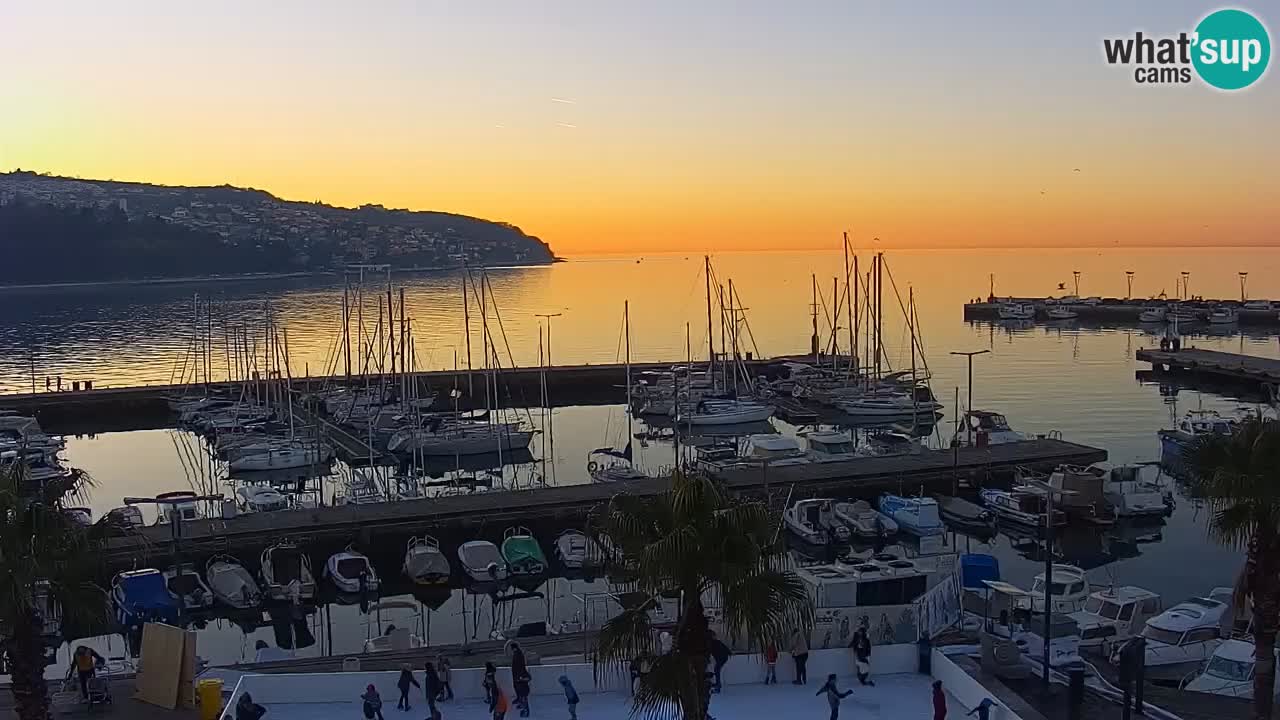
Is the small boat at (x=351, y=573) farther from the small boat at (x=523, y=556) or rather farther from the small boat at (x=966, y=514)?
the small boat at (x=966, y=514)

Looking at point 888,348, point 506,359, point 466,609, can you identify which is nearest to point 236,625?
point 466,609

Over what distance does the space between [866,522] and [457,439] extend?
2247cm

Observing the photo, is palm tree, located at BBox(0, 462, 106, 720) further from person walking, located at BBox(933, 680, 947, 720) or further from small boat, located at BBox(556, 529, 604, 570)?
small boat, located at BBox(556, 529, 604, 570)

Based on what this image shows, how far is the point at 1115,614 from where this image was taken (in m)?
23.6

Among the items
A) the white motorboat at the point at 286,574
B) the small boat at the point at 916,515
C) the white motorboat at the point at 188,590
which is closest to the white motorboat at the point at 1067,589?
the small boat at the point at 916,515

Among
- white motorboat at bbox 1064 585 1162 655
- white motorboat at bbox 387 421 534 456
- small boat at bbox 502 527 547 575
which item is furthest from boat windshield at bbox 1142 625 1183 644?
white motorboat at bbox 387 421 534 456

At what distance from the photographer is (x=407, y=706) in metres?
15.1

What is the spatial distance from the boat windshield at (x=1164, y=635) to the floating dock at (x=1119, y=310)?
10291 centimetres

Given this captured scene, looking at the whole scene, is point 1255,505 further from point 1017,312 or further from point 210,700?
point 1017,312

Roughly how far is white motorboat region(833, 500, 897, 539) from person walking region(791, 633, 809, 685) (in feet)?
62.7

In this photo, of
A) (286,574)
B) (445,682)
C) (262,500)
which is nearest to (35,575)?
(445,682)

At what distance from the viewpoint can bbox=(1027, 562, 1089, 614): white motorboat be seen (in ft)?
84.2

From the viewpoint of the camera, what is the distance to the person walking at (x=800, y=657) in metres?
15.7

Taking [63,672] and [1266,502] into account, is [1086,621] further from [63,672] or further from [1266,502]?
[63,672]
